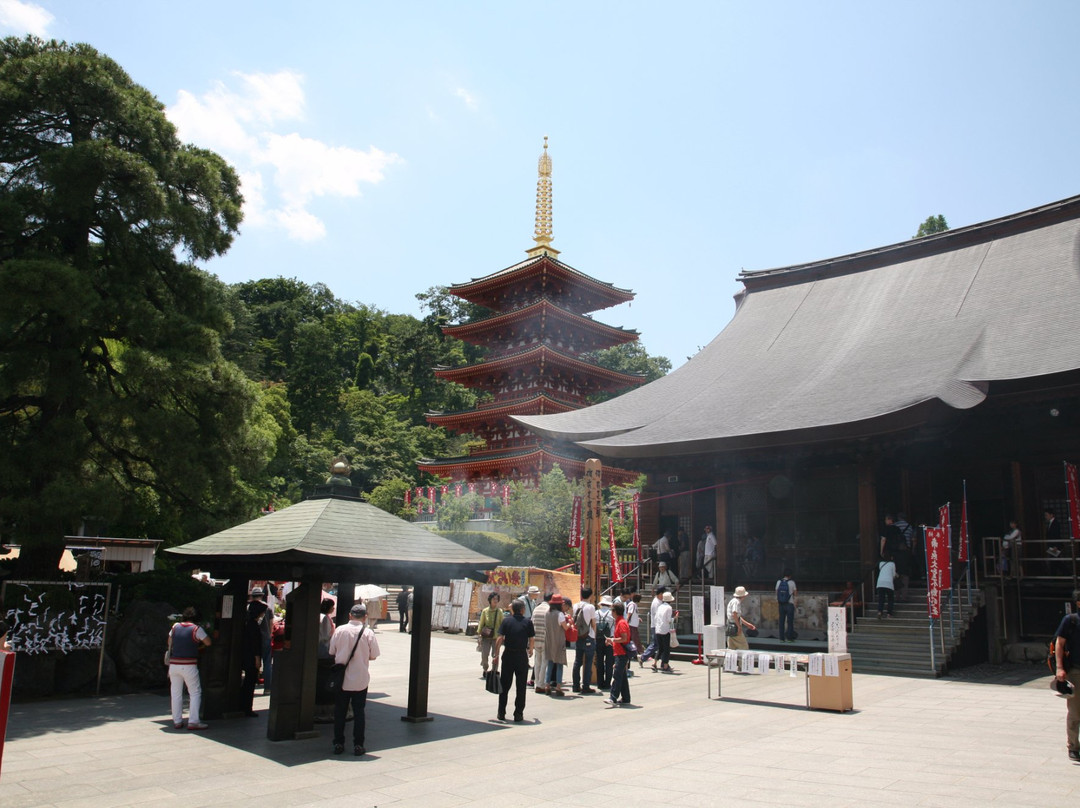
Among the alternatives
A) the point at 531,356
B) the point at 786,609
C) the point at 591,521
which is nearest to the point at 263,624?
the point at 591,521

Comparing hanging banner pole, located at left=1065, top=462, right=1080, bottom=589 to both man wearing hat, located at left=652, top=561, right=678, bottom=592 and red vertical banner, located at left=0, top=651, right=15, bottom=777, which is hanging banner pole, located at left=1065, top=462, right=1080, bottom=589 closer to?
man wearing hat, located at left=652, top=561, right=678, bottom=592

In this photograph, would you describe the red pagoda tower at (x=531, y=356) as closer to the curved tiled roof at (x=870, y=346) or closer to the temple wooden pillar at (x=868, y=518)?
the curved tiled roof at (x=870, y=346)

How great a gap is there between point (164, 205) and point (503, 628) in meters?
8.17

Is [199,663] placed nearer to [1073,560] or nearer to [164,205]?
[164,205]

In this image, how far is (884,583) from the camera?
47.3 feet

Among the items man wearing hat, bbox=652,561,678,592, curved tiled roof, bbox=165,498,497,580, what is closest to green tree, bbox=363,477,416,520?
man wearing hat, bbox=652,561,678,592

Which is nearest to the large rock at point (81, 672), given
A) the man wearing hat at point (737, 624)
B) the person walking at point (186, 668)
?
the person walking at point (186, 668)

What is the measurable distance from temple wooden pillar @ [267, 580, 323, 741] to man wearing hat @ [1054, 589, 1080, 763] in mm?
6871

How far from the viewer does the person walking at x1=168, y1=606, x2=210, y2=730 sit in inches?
340

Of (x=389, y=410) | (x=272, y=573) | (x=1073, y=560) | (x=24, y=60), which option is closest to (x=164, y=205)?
(x=24, y=60)

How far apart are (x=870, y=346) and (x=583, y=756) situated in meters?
15.0

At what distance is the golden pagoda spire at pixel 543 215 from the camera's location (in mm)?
36500

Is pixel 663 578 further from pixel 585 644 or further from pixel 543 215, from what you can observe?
pixel 543 215

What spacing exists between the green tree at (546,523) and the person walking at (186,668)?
18019mm
